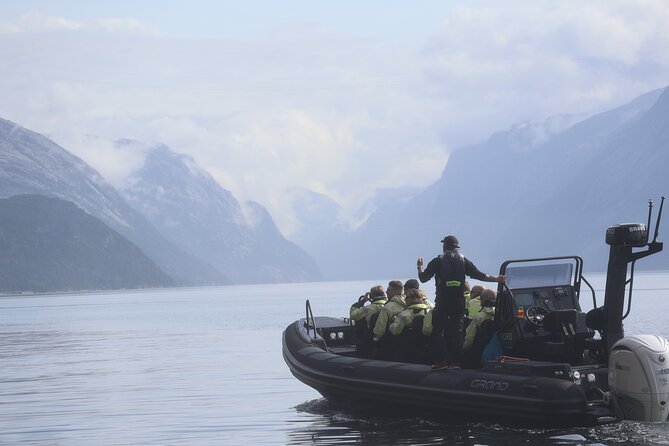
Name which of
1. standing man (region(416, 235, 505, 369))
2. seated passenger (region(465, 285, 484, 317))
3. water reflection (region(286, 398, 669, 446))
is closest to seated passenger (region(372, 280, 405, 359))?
water reflection (region(286, 398, 669, 446))

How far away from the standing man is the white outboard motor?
2.28 meters

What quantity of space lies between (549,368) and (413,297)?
351 cm

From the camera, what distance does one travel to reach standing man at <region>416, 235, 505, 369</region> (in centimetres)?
1692

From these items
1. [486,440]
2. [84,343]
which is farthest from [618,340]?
[84,343]

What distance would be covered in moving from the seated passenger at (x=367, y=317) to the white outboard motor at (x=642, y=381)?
5.39 meters

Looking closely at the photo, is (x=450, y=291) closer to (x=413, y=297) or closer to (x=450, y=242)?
(x=450, y=242)

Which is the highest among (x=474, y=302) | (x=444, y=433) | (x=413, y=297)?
(x=413, y=297)

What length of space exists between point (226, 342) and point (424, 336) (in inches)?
1283

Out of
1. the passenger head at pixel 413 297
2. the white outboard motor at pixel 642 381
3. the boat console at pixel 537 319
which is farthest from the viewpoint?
the passenger head at pixel 413 297

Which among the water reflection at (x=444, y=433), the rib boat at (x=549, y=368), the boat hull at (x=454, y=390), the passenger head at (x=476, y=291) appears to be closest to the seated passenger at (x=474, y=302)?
the passenger head at (x=476, y=291)

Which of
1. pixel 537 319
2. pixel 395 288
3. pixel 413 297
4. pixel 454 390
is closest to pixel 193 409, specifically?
pixel 395 288

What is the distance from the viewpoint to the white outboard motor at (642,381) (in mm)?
15156

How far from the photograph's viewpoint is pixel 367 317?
20.3 m

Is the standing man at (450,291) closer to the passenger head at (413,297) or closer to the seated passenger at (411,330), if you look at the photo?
the seated passenger at (411,330)
